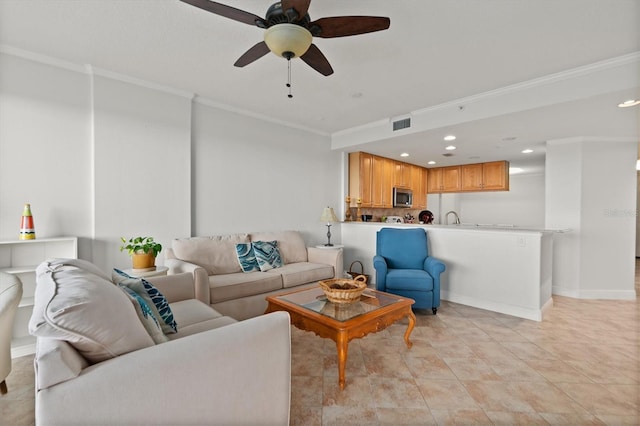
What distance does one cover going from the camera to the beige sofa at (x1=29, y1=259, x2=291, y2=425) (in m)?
0.91

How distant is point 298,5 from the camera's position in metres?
1.61

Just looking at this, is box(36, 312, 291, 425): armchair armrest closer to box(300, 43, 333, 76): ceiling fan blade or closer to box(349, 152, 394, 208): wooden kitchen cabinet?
box(300, 43, 333, 76): ceiling fan blade

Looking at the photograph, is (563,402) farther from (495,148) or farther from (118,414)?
(495,148)

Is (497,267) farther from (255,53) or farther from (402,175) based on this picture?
(255,53)

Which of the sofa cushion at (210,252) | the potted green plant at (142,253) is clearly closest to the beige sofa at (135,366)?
the potted green plant at (142,253)

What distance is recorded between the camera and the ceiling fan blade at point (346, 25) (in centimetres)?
170

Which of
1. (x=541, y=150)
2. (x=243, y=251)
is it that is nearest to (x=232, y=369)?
(x=243, y=251)

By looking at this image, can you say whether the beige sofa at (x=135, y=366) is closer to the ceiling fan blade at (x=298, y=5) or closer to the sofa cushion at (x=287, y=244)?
the ceiling fan blade at (x=298, y=5)

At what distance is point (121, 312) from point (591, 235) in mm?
5518

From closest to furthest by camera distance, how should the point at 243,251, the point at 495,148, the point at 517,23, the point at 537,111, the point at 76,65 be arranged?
the point at 517,23 < the point at 76,65 < the point at 537,111 < the point at 243,251 < the point at 495,148

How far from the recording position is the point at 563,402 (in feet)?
6.03

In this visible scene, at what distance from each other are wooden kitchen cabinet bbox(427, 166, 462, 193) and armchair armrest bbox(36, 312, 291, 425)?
628cm

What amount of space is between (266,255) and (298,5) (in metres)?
2.62

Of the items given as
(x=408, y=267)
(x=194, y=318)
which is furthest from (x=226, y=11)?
(x=408, y=267)
